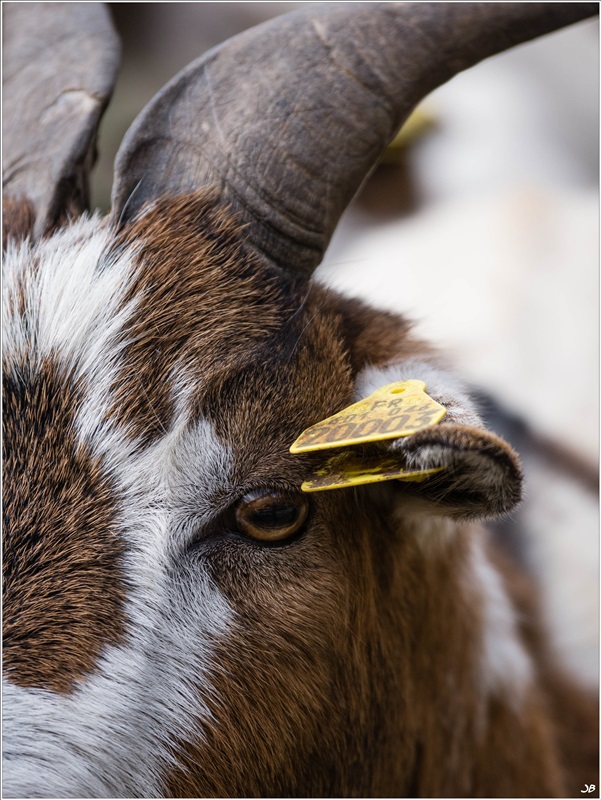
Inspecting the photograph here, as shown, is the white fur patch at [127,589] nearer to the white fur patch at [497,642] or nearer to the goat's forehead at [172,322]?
the goat's forehead at [172,322]

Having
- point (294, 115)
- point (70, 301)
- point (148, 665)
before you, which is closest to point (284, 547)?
point (148, 665)

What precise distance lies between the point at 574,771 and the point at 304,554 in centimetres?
176

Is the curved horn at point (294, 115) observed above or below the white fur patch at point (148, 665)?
above

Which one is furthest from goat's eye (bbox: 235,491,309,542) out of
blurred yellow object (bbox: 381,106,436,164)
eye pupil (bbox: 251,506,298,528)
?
blurred yellow object (bbox: 381,106,436,164)

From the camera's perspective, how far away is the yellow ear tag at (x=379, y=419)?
4.75ft

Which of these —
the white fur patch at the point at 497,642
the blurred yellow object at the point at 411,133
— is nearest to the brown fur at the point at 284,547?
the white fur patch at the point at 497,642

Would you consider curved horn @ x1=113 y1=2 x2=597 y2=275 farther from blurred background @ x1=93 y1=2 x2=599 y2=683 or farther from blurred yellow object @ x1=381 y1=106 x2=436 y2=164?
blurred yellow object @ x1=381 y1=106 x2=436 y2=164

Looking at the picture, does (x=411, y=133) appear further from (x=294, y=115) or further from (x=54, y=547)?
(x=54, y=547)

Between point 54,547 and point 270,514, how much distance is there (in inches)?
18.5

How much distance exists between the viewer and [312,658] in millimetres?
1809

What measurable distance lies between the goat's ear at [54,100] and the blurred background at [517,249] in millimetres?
528

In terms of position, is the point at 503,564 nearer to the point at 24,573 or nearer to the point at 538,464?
the point at 538,464

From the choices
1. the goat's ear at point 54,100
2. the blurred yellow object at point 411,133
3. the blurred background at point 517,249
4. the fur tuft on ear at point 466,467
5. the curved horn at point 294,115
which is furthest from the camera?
the blurred yellow object at point 411,133

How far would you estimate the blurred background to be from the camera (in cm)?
329
